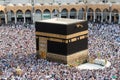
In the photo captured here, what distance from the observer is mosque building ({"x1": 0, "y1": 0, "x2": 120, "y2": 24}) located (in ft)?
193

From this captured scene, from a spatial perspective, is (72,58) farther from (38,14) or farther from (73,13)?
(73,13)

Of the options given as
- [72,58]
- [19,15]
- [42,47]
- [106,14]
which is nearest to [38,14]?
[19,15]

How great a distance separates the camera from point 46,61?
34.1 metres

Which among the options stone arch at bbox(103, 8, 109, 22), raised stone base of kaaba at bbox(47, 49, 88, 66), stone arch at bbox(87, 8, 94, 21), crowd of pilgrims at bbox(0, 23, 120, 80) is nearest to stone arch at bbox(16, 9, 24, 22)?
crowd of pilgrims at bbox(0, 23, 120, 80)

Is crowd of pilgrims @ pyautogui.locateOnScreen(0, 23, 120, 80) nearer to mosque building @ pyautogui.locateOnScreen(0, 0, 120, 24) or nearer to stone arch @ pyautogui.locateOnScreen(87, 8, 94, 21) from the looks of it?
mosque building @ pyautogui.locateOnScreen(0, 0, 120, 24)

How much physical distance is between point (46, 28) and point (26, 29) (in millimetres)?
17468

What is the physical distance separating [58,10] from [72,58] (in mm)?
25838

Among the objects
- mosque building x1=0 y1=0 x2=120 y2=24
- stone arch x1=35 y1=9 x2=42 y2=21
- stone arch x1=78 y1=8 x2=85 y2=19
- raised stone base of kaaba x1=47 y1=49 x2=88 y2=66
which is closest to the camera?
raised stone base of kaaba x1=47 y1=49 x2=88 y2=66

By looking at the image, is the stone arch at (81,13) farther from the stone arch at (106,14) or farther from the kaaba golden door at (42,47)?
the kaaba golden door at (42,47)

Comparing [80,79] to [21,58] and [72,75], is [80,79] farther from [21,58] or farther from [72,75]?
[21,58]

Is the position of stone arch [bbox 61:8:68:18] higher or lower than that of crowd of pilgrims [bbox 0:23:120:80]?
higher

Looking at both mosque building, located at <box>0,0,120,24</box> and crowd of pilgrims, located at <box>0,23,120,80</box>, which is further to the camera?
mosque building, located at <box>0,0,120,24</box>

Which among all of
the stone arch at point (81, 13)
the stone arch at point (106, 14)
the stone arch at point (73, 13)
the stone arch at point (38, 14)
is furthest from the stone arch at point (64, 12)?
the stone arch at point (106, 14)

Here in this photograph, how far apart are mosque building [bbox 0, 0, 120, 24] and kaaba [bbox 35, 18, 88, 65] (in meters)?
23.2
